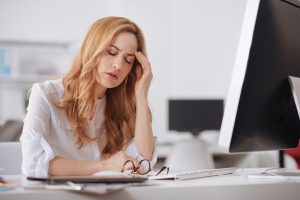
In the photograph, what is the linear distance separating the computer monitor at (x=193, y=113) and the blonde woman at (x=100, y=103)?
118 inches

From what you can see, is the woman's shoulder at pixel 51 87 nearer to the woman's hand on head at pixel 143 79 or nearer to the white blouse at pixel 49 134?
the white blouse at pixel 49 134

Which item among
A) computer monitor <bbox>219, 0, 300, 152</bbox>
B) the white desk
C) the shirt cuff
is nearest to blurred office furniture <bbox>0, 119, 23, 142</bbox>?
the shirt cuff

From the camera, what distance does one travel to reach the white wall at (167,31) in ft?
20.8

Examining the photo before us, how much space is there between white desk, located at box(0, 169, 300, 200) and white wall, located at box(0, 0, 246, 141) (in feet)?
17.2

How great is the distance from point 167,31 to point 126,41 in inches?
183

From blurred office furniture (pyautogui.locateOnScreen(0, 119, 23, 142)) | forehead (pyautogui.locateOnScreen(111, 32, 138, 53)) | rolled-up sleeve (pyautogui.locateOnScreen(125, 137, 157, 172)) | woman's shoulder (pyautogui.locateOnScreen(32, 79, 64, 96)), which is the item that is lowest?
rolled-up sleeve (pyautogui.locateOnScreen(125, 137, 157, 172))

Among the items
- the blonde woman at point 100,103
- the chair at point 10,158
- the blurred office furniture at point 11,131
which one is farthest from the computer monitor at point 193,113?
the chair at point 10,158

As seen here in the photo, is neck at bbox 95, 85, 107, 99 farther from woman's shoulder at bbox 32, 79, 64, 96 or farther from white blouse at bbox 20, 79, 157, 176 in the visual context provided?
woman's shoulder at bbox 32, 79, 64, 96

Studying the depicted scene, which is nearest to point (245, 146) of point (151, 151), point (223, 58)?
point (151, 151)

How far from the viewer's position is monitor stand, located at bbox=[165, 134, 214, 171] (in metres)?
4.33

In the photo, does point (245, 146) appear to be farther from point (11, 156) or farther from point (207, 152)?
point (207, 152)

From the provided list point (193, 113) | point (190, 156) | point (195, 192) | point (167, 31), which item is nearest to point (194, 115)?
point (193, 113)

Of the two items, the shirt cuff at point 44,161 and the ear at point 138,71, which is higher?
the ear at point 138,71

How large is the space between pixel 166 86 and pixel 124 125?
4.48 meters
